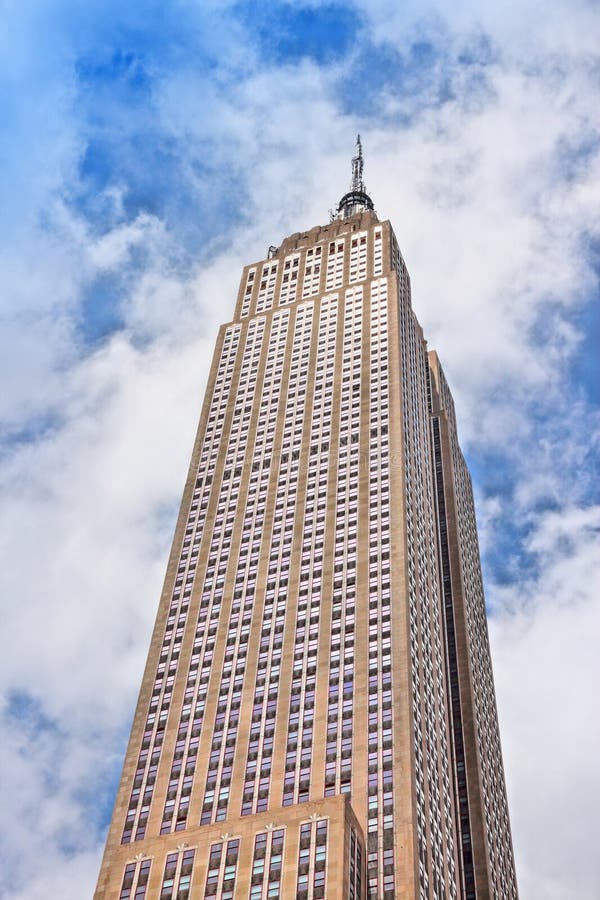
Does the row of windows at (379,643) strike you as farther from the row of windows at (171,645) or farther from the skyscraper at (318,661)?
the row of windows at (171,645)

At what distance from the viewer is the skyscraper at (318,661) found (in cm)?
11631

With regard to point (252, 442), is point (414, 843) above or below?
below

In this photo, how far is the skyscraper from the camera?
116 m

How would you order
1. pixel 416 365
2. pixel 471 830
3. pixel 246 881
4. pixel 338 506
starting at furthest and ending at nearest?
pixel 416 365 < pixel 338 506 < pixel 471 830 < pixel 246 881

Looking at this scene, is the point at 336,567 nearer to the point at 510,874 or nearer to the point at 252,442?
the point at 252,442

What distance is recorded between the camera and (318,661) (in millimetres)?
138375

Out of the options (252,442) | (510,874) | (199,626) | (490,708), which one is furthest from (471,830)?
(252,442)

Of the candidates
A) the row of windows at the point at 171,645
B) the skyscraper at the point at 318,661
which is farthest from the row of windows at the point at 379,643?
the row of windows at the point at 171,645

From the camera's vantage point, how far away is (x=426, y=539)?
16588cm

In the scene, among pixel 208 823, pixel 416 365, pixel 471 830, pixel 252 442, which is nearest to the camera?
pixel 208 823

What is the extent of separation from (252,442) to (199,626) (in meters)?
37.7

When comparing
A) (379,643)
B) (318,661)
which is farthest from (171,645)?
(379,643)

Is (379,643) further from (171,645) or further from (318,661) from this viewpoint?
(171,645)

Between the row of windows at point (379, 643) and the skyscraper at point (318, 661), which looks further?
the skyscraper at point (318, 661)
